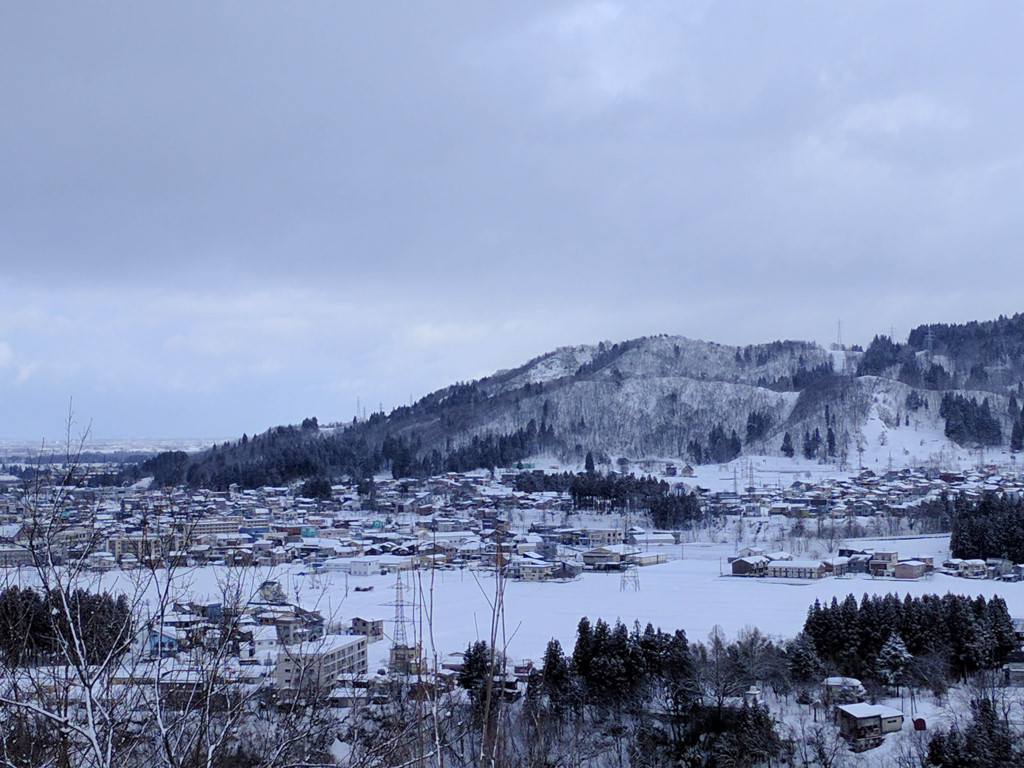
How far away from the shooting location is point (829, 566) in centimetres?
1419

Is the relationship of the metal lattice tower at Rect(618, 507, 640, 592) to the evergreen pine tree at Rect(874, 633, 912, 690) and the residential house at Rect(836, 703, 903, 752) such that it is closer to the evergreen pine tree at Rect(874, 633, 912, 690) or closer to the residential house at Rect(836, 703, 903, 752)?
the evergreen pine tree at Rect(874, 633, 912, 690)

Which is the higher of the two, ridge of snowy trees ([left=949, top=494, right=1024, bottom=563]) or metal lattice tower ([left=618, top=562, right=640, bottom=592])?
ridge of snowy trees ([left=949, top=494, right=1024, bottom=563])

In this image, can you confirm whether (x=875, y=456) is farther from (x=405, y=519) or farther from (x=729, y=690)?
(x=729, y=690)

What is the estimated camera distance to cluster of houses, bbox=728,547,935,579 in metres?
13.4

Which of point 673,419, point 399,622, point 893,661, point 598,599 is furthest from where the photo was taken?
point 673,419

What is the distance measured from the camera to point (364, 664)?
7715 millimetres

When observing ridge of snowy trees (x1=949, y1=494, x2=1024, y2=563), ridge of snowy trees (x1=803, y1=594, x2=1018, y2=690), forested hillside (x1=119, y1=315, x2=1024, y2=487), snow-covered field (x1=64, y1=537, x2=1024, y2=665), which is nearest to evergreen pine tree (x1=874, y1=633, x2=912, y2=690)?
ridge of snowy trees (x1=803, y1=594, x2=1018, y2=690)

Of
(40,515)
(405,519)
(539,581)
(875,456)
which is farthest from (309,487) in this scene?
(40,515)

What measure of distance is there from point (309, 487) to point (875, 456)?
22.6m

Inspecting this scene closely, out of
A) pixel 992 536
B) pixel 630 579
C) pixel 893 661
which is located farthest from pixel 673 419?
pixel 893 661

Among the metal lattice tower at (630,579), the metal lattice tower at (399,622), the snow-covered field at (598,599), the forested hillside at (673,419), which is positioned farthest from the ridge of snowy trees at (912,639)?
the forested hillside at (673,419)

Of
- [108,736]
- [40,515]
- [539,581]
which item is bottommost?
[539,581]

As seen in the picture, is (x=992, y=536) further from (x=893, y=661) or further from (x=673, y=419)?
(x=673, y=419)

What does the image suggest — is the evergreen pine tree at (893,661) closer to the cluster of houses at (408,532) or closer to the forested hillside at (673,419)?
the cluster of houses at (408,532)
